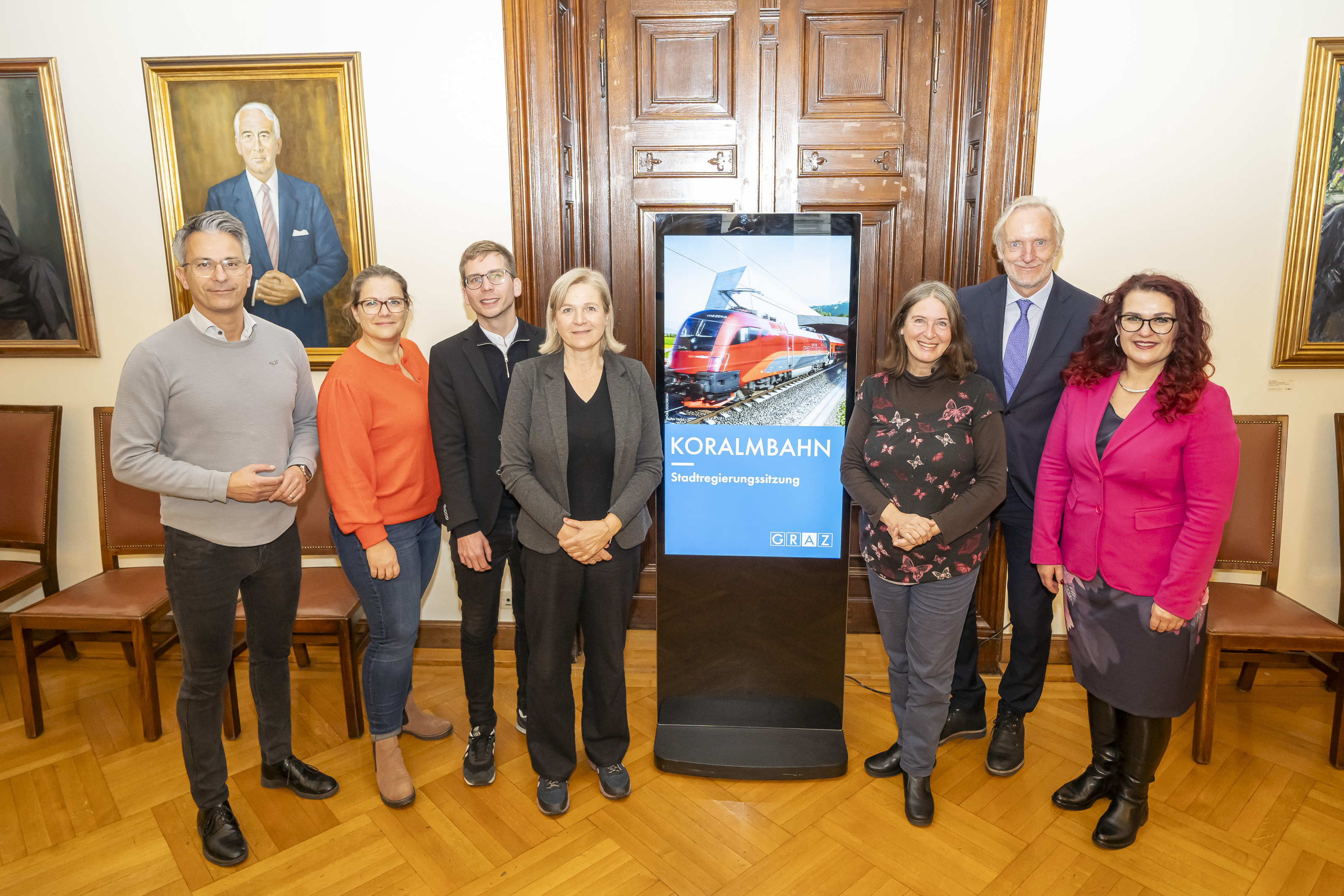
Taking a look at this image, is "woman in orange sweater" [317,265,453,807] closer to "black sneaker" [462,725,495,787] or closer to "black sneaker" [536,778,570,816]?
"black sneaker" [462,725,495,787]

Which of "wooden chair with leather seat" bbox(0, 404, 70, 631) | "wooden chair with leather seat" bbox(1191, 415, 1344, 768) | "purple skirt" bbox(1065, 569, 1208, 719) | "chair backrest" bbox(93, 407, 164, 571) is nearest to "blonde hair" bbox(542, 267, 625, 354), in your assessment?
"purple skirt" bbox(1065, 569, 1208, 719)

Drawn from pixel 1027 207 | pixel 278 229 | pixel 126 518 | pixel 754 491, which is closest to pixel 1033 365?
pixel 1027 207

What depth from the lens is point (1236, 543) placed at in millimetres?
2809

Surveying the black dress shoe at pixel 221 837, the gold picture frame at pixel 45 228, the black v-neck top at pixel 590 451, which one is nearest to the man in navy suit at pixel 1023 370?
the black v-neck top at pixel 590 451

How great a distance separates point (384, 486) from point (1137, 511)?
81.6 inches

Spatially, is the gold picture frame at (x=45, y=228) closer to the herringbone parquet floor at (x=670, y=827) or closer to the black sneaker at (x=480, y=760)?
the herringbone parquet floor at (x=670, y=827)

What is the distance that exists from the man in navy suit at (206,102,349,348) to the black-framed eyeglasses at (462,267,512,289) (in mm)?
1159

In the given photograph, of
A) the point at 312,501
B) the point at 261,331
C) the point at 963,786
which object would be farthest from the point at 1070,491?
the point at 312,501

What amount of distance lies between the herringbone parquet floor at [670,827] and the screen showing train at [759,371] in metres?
0.83

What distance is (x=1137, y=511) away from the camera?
1.91m

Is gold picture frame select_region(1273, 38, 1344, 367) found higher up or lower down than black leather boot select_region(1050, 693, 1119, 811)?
higher up

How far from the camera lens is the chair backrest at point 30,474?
3.06 m

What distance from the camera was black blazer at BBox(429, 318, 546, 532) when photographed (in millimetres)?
2131

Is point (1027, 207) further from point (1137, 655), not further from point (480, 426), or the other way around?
point (480, 426)
